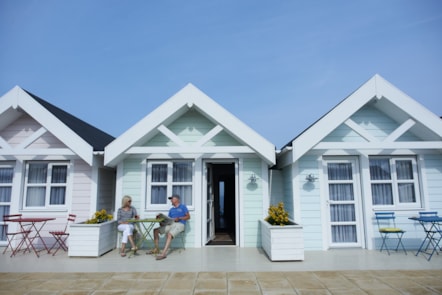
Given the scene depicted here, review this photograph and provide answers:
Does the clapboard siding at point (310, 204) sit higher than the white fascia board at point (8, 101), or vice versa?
the white fascia board at point (8, 101)

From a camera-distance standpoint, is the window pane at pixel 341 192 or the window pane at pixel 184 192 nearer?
the window pane at pixel 341 192

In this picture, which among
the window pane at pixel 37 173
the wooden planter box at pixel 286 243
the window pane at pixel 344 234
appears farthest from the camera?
the window pane at pixel 37 173

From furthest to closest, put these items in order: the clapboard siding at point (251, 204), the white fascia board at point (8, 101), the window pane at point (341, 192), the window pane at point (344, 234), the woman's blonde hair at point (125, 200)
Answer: the clapboard siding at point (251, 204) → the window pane at point (341, 192) → the window pane at point (344, 234) → the white fascia board at point (8, 101) → the woman's blonde hair at point (125, 200)

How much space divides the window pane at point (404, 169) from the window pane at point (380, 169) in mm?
243

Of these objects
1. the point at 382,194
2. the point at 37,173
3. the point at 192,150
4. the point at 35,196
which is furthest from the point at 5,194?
the point at 382,194

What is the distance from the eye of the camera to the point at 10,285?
4043mm

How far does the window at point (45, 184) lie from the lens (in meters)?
6.90

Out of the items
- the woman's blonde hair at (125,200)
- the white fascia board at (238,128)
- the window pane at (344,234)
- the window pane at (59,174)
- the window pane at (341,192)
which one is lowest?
the window pane at (344,234)

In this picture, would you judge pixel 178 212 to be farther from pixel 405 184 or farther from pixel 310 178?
pixel 405 184

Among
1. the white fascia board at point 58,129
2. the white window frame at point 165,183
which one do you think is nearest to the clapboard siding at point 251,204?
the white window frame at point 165,183

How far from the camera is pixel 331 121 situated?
5.95 m

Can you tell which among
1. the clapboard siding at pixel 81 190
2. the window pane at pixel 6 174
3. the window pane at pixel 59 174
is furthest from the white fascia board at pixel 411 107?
the window pane at pixel 6 174

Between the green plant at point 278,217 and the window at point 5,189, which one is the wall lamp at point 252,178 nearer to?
the green plant at point 278,217

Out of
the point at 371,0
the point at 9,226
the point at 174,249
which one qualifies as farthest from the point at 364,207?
the point at 9,226
